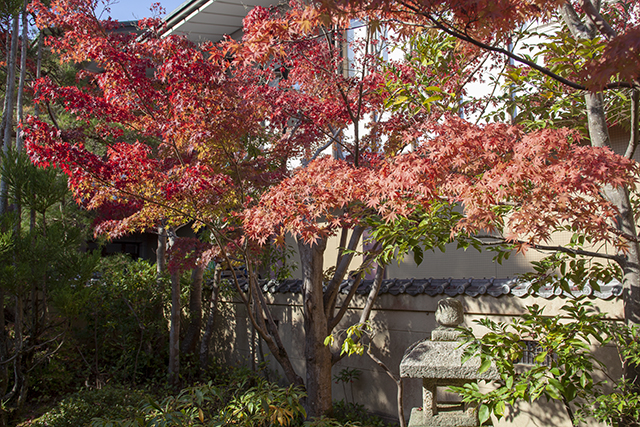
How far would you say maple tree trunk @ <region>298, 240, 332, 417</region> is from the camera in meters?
7.11

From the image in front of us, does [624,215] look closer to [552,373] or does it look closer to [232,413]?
[552,373]

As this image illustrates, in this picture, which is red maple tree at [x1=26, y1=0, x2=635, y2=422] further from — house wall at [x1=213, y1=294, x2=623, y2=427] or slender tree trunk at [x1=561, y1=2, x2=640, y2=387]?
house wall at [x1=213, y1=294, x2=623, y2=427]

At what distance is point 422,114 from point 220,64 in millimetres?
3027

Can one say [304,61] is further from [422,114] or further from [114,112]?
[114,112]

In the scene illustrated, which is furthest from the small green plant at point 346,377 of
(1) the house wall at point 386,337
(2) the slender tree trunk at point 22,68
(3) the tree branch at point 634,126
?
(2) the slender tree trunk at point 22,68

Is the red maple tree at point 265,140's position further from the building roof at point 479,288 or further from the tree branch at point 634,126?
the building roof at point 479,288

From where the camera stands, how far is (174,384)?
28.9ft

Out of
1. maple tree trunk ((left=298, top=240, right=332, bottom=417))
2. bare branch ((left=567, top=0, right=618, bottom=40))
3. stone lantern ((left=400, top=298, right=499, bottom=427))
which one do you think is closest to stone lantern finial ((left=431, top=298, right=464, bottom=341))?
stone lantern ((left=400, top=298, right=499, bottom=427))

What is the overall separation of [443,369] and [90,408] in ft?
19.9

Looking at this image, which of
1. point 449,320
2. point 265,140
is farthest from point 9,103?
point 449,320

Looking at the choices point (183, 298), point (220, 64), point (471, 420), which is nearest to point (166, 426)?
point (471, 420)

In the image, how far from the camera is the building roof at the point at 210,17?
37.3 ft

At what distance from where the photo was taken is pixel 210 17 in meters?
11.9

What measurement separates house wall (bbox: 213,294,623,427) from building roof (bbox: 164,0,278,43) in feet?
23.0
